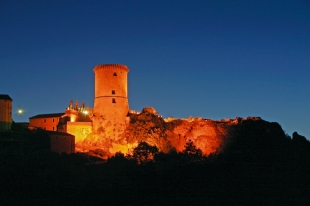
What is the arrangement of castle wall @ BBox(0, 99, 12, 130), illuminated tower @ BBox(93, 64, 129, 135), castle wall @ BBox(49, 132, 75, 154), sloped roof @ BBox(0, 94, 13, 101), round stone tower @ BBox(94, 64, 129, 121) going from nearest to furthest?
castle wall @ BBox(49, 132, 75, 154) < castle wall @ BBox(0, 99, 12, 130) < sloped roof @ BBox(0, 94, 13, 101) < illuminated tower @ BBox(93, 64, 129, 135) < round stone tower @ BBox(94, 64, 129, 121)

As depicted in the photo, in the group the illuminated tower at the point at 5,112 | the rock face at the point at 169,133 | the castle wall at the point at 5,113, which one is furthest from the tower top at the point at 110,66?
the castle wall at the point at 5,113

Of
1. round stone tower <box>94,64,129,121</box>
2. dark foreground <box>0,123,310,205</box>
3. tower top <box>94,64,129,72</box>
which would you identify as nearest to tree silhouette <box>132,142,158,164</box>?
dark foreground <box>0,123,310,205</box>

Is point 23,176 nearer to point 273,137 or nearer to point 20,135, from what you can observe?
point 20,135

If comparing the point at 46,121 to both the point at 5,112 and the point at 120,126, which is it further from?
the point at 120,126

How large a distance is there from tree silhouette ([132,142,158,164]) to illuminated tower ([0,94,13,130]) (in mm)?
15496

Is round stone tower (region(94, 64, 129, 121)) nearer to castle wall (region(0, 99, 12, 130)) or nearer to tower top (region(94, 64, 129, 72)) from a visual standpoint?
tower top (region(94, 64, 129, 72))

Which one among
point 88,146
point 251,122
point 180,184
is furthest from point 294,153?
point 88,146

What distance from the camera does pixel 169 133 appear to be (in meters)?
54.8

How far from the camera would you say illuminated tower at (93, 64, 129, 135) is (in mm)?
54844

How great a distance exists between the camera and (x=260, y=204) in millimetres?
37062

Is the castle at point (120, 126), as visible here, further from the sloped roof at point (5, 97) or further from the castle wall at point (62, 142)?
the sloped roof at point (5, 97)

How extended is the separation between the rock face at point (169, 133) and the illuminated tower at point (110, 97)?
38.8 inches

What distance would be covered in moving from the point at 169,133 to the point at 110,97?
821 centimetres

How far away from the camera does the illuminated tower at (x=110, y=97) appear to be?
5484 centimetres
